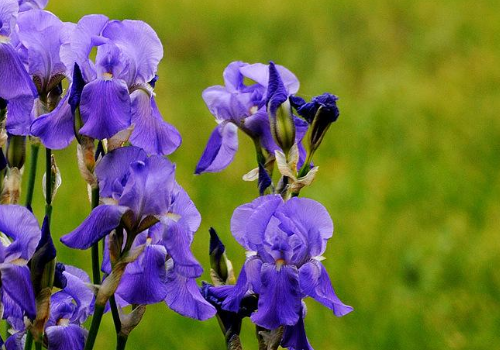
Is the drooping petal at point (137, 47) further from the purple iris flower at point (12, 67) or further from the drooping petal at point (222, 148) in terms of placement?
the drooping petal at point (222, 148)

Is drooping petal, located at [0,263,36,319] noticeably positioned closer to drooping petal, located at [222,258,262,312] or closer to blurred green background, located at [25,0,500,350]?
drooping petal, located at [222,258,262,312]

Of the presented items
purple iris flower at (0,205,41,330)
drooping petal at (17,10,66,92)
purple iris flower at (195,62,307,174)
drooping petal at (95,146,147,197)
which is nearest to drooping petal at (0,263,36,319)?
purple iris flower at (0,205,41,330)

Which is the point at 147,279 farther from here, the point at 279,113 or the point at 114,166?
the point at 279,113

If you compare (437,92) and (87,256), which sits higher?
(437,92)

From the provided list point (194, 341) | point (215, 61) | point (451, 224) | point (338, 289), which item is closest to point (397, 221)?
point (451, 224)

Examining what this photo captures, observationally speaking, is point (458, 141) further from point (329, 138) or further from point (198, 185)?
point (198, 185)

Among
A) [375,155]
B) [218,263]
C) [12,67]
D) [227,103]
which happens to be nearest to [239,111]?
[227,103]
